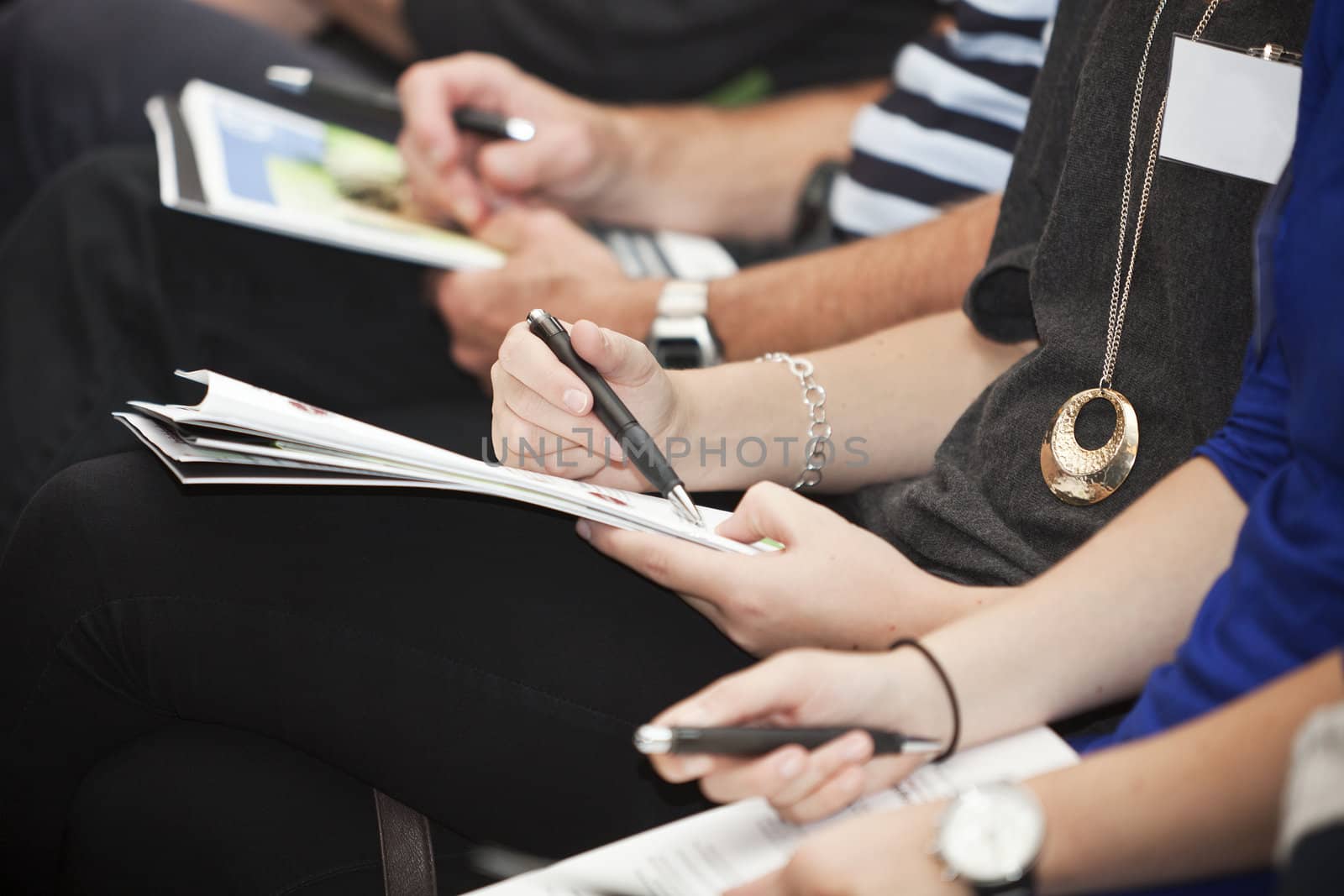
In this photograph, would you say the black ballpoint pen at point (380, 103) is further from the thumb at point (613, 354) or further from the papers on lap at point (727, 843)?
the papers on lap at point (727, 843)

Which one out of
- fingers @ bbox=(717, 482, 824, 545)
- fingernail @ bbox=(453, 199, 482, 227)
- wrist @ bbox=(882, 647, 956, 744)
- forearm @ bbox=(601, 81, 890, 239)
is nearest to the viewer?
wrist @ bbox=(882, 647, 956, 744)

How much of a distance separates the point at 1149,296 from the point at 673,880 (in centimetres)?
50

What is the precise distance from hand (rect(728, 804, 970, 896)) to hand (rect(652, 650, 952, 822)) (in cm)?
3

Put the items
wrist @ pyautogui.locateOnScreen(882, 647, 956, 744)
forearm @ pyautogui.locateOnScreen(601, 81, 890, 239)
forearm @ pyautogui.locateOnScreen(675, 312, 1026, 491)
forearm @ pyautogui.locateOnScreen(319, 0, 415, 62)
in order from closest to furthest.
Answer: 1. wrist @ pyautogui.locateOnScreen(882, 647, 956, 744)
2. forearm @ pyautogui.locateOnScreen(675, 312, 1026, 491)
3. forearm @ pyautogui.locateOnScreen(601, 81, 890, 239)
4. forearm @ pyautogui.locateOnScreen(319, 0, 415, 62)

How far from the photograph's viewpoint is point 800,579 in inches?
29.4

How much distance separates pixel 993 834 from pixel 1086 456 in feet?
1.12

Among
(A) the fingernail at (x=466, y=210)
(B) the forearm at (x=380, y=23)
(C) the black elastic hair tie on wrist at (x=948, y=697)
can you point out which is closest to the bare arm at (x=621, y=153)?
(A) the fingernail at (x=466, y=210)

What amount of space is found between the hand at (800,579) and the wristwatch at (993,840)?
198mm

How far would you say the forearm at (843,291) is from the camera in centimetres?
117

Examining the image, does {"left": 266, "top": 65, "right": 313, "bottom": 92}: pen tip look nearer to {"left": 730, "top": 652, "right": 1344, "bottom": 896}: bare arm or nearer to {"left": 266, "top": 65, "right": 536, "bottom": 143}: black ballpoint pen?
{"left": 266, "top": 65, "right": 536, "bottom": 143}: black ballpoint pen

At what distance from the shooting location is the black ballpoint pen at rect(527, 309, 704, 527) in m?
0.82

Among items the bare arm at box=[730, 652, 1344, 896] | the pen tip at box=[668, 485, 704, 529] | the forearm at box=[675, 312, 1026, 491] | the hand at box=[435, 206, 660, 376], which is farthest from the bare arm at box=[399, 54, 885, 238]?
the bare arm at box=[730, 652, 1344, 896]

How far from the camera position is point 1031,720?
2.29ft

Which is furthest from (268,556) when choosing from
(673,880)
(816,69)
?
(816,69)
